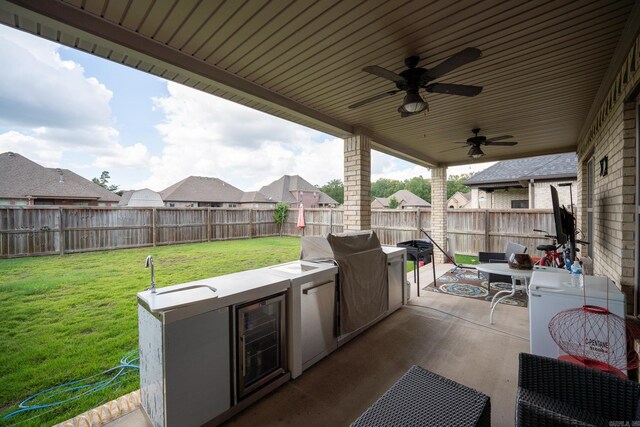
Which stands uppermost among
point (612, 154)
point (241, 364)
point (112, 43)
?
point (112, 43)

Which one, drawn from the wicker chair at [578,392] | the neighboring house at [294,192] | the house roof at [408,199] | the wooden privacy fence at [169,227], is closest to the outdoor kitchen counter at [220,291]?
the wicker chair at [578,392]

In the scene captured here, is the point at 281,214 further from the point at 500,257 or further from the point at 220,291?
the point at 220,291

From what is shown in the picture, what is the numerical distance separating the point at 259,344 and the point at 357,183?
9.28ft

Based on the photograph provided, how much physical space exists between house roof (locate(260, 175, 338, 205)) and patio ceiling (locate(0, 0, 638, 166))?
22.6m

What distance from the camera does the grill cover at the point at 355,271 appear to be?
2.88 meters

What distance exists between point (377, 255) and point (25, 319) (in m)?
4.65

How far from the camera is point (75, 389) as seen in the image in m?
2.18

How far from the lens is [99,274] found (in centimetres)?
554

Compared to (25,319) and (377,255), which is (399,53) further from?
(25,319)

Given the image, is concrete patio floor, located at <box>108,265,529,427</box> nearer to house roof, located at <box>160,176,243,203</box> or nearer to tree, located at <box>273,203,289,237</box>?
tree, located at <box>273,203,289,237</box>

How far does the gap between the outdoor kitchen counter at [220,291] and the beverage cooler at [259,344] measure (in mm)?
96

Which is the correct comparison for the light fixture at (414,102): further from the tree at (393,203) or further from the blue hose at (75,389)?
the tree at (393,203)

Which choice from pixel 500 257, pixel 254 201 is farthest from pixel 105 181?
pixel 500 257

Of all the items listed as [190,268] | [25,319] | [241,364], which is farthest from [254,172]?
[241,364]
